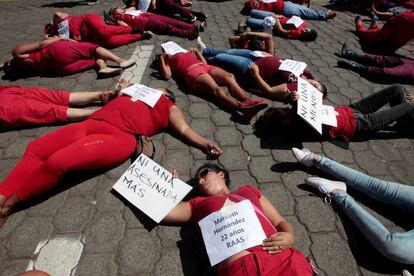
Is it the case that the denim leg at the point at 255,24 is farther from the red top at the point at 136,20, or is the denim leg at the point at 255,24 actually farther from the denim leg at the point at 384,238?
the denim leg at the point at 384,238

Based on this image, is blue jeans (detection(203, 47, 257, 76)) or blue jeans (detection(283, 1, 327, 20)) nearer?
blue jeans (detection(203, 47, 257, 76))

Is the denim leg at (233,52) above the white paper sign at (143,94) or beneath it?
beneath

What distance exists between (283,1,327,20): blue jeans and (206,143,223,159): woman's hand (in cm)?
519

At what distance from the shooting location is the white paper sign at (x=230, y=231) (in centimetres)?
201

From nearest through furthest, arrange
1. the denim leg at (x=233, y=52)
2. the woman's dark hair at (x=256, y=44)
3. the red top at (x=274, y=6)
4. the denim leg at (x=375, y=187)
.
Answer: the denim leg at (x=375, y=187) < the denim leg at (x=233, y=52) < the woman's dark hair at (x=256, y=44) < the red top at (x=274, y=6)

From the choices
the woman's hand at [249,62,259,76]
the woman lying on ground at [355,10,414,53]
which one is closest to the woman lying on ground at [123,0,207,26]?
the woman's hand at [249,62,259,76]

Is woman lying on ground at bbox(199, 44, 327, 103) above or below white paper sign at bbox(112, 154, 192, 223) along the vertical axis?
above

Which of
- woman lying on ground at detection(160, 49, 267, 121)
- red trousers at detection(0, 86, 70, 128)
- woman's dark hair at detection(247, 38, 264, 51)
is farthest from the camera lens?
woman's dark hair at detection(247, 38, 264, 51)

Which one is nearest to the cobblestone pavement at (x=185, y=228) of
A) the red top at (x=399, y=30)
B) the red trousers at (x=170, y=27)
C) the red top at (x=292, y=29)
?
the red trousers at (x=170, y=27)

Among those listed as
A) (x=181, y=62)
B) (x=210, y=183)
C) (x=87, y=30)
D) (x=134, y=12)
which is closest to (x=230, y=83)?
(x=181, y=62)

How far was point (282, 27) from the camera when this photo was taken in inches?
240

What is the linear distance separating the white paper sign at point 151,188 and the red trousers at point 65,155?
0.73ft

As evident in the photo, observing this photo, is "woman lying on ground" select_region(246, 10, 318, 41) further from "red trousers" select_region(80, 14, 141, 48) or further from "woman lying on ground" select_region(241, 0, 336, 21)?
"red trousers" select_region(80, 14, 141, 48)

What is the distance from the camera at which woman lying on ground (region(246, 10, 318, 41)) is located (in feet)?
18.8
